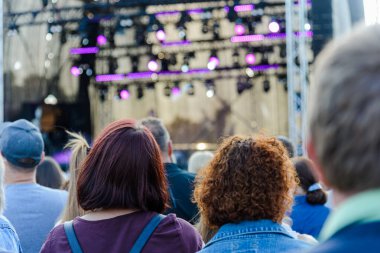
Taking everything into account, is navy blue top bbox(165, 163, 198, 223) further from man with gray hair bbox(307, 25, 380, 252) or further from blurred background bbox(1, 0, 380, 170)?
blurred background bbox(1, 0, 380, 170)

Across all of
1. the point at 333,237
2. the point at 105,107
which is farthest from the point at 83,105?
the point at 333,237

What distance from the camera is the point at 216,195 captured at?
82.0 inches

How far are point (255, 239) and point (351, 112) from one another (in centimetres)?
112

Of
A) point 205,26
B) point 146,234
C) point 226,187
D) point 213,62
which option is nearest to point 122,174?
point 146,234

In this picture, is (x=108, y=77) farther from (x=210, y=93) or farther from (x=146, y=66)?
(x=210, y=93)

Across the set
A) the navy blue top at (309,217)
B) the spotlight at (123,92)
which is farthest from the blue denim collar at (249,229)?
the spotlight at (123,92)

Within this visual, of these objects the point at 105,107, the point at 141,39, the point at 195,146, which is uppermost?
the point at 141,39

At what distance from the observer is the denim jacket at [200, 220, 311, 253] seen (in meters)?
1.96

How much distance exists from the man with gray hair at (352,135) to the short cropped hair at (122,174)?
1364 millimetres

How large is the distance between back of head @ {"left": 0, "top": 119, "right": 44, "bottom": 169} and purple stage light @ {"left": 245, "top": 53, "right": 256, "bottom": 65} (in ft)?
40.0

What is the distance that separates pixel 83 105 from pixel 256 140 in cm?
1427

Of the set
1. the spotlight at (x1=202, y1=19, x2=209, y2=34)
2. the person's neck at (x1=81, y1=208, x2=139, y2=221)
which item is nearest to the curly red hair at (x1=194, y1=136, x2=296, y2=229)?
the person's neck at (x1=81, y1=208, x2=139, y2=221)

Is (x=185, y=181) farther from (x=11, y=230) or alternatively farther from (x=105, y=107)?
(x=105, y=107)

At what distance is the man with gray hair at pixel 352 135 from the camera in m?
0.90
